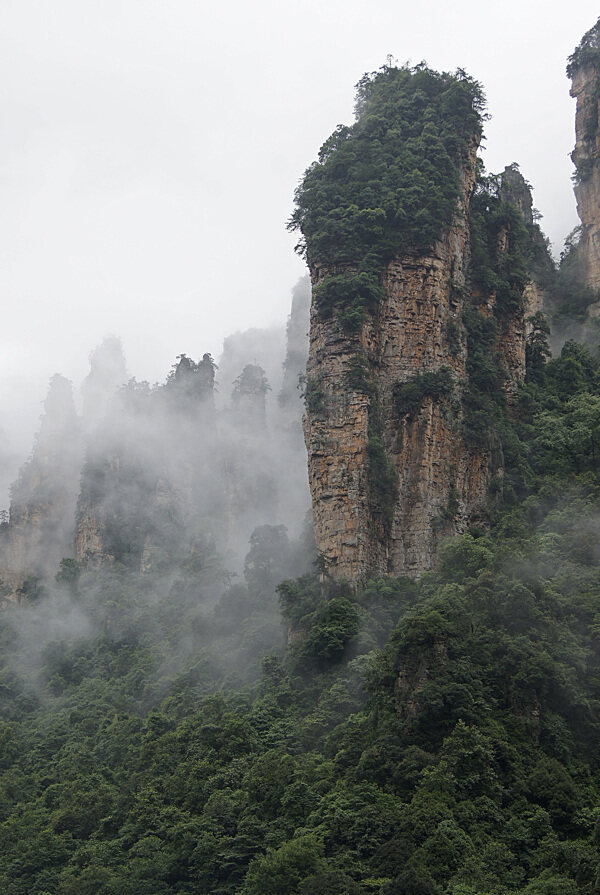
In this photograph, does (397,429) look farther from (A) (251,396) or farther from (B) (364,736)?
(A) (251,396)

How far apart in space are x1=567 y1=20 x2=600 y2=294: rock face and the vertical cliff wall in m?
8.51

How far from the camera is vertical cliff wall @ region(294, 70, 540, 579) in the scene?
3856cm

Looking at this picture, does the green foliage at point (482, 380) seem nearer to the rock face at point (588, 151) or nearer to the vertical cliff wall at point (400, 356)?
the vertical cliff wall at point (400, 356)

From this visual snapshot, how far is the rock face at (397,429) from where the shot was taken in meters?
38.3

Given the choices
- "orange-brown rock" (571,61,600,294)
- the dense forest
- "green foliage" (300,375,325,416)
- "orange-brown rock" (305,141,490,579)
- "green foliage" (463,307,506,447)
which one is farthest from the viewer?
"orange-brown rock" (571,61,600,294)

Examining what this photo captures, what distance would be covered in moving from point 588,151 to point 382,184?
45.8ft

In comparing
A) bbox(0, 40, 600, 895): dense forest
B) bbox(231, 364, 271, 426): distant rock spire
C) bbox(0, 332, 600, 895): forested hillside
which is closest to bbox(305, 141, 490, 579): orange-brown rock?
bbox(0, 40, 600, 895): dense forest

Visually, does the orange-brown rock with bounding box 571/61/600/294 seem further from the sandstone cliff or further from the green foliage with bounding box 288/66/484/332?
the sandstone cliff

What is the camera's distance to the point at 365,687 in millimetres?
31422

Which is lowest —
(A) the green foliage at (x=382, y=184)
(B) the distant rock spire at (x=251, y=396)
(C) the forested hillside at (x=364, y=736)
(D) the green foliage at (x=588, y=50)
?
(C) the forested hillside at (x=364, y=736)

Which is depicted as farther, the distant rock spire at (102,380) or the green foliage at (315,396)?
the distant rock spire at (102,380)

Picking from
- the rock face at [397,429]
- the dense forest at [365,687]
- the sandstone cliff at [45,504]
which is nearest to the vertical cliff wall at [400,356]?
the rock face at [397,429]

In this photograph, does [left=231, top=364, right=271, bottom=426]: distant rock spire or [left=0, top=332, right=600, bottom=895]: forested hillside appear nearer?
[left=0, top=332, right=600, bottom=895]: forested hillside

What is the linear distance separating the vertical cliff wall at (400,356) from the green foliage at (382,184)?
0.06m
